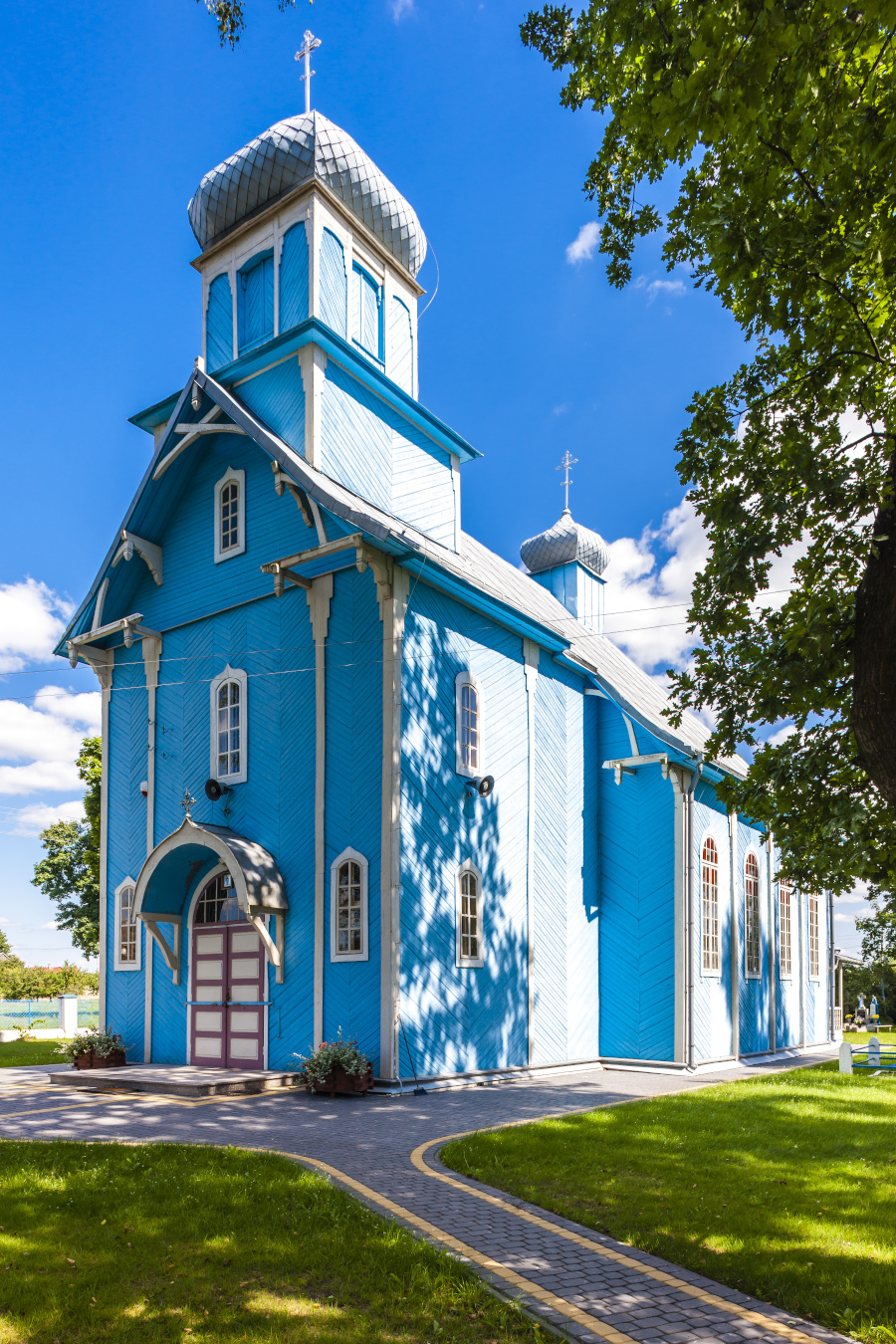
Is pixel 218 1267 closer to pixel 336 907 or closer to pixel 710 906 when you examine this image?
pixel 336 907

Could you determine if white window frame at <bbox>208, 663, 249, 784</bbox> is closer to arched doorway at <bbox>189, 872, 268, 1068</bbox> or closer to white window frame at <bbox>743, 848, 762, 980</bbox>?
arched doorway at <bbox>189, 872, 268, 1068</bbox>

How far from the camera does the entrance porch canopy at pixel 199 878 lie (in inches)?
524

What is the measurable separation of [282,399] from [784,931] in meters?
15.4

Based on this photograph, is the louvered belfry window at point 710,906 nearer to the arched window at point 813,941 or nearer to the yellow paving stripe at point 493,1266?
the arched window at point 813,941

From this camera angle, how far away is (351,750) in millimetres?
13500

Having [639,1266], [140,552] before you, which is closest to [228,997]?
[140,552]

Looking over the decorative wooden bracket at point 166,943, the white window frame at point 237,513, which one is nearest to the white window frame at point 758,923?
the decorative wooden bracket at point 166,943

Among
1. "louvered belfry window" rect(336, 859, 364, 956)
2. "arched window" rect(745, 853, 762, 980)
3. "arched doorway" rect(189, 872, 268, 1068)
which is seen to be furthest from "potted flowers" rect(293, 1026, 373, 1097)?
"arched window" rect(745, 853, 762, 980)

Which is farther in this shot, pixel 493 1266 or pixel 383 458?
pixel 383 458

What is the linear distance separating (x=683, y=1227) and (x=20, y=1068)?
13384 mm

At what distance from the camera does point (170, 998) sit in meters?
15.4

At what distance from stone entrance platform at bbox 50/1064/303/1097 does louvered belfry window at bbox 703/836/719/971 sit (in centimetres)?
783

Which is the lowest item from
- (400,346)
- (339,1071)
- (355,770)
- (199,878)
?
(339,1071)

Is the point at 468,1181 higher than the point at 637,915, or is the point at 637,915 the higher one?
the point at 637,915
